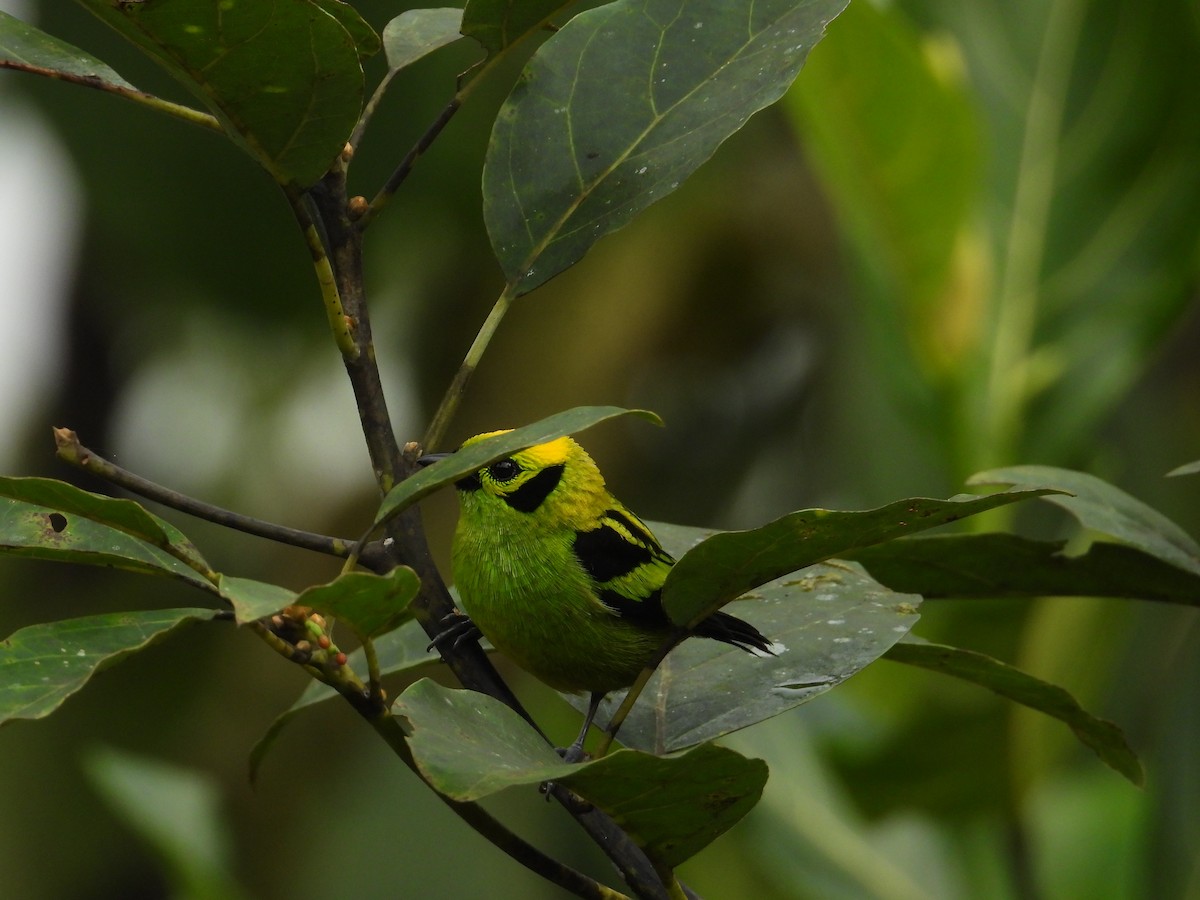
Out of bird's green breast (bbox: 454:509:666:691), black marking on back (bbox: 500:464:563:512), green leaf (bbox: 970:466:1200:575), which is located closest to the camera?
green leaf (bbox: 970:466:1200:575)

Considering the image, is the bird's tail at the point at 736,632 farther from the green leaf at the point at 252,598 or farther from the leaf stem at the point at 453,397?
the green leaf at the point at 252,598

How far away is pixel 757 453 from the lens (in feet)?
16.8

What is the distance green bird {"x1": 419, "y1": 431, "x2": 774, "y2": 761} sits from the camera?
1707 mm

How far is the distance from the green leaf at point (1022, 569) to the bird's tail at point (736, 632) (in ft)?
0.54

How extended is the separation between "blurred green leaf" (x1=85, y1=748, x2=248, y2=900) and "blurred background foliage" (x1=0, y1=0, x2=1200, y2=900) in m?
0.79

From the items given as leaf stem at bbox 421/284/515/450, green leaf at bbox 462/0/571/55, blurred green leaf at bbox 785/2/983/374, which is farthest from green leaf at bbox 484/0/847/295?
blurred green leaf at bbox 785/2/983/374

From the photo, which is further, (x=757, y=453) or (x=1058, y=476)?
(x=757, y=453)

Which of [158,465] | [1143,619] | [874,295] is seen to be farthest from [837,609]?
[158,465]

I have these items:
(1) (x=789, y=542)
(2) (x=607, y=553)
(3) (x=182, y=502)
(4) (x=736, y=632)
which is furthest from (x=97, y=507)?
(2) (x=607, y=553)

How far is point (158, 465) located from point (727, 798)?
3.90 meters

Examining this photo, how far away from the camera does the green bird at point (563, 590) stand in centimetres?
171

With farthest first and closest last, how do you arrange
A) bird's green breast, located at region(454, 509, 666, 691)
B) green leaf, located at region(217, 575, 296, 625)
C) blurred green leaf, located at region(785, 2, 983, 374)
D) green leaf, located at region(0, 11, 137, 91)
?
blurred green leaf, located at region(785, 2, 983, 374) → bird's green breast, located at region(454, 509, 666, 691) → green leaf, located at region(0, 11, 137, 91) → green leaf, located at region(217, 575, 296, 625)

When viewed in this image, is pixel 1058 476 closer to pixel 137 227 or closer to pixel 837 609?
pixel 837 609

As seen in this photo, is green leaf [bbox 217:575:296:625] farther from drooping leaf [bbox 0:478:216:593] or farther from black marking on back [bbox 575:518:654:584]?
black marking on back [bbox 575:518:654:584]
